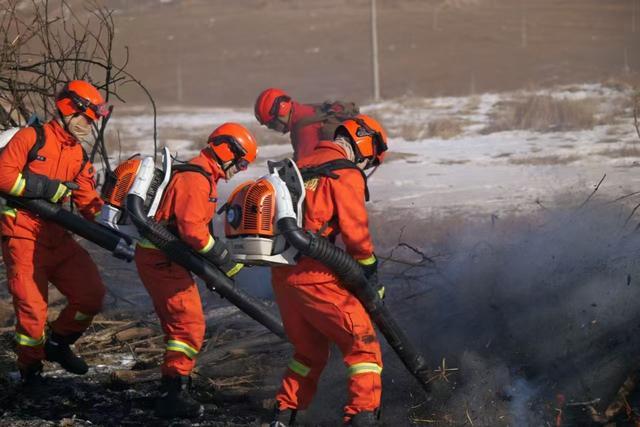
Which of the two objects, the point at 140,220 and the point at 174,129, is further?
the point at 174,129

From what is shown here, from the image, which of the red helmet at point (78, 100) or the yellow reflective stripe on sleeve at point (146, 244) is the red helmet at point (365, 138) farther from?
the red helmet at point (78, 100)

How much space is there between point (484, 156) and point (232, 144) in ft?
33.0

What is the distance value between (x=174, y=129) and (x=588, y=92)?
10.5m

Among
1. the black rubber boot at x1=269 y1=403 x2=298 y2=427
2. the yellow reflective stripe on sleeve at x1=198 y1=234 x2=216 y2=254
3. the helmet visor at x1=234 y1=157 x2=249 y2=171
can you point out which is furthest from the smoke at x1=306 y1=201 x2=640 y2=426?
the helmet visor at x1=234 y1=157 x2=249 y2=171

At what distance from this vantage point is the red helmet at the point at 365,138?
17.7 ft

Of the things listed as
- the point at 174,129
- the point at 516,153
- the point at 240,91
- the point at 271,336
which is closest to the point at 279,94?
the point at 271,336

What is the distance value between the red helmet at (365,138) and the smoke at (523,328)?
1.49 meters

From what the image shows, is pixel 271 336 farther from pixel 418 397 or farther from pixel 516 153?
pixel 516 153

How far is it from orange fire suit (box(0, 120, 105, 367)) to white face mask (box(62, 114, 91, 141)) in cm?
4

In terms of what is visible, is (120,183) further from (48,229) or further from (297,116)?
(297,116)

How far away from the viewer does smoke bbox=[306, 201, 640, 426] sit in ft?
17.8

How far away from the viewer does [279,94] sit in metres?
8.38

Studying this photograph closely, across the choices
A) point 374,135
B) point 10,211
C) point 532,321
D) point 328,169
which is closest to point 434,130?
point 532,321

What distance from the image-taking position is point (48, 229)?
6246mm
